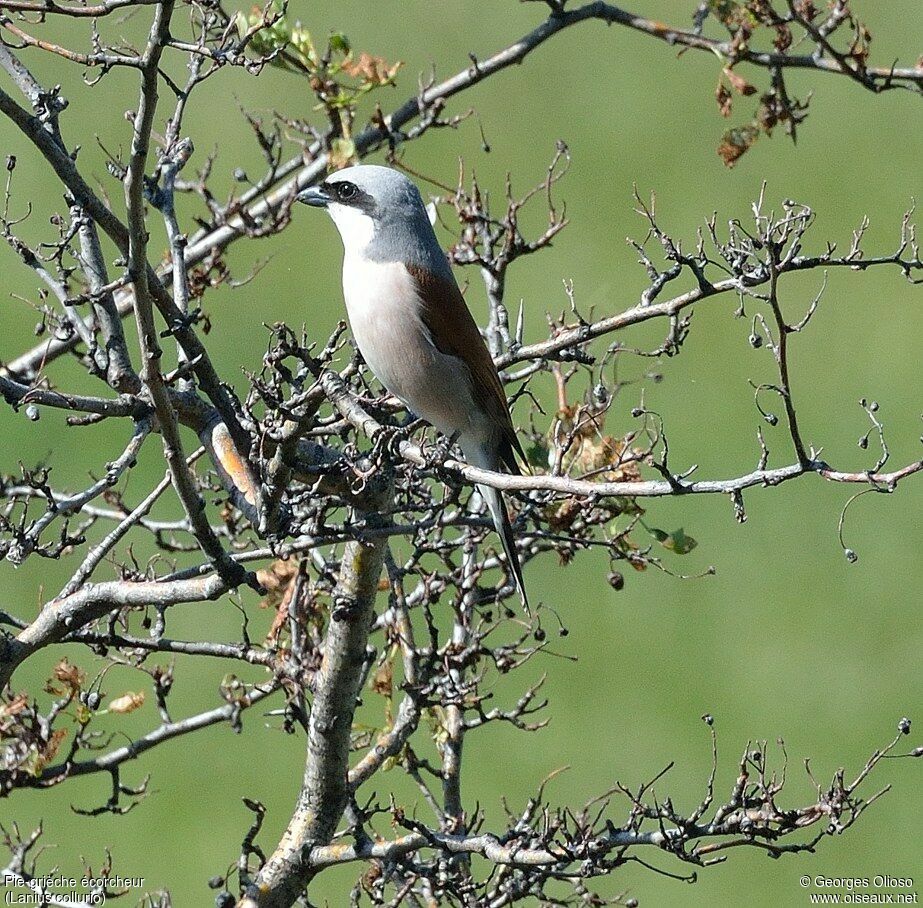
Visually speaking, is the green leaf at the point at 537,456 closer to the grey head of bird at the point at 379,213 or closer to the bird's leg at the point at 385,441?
the bird's leg at the point at 385,441

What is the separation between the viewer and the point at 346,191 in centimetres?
444

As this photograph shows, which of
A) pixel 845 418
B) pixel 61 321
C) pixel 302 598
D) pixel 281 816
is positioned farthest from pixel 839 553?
pixel 61 321

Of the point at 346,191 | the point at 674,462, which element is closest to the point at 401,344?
the point at 346,191

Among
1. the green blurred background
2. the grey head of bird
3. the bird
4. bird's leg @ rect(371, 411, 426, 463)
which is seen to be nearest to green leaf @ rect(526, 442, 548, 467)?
the bird

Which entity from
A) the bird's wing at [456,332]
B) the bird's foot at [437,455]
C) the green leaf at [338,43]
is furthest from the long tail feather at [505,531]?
the green leaf at [338,43]

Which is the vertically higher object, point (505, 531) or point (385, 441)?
point (505, 531)

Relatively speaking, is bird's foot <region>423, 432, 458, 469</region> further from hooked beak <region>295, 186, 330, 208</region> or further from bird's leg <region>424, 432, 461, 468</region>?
hooked beak <region>295, 186, 330, 208</region>

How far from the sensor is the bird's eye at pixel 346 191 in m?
4.42

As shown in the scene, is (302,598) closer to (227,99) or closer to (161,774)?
(161,774)

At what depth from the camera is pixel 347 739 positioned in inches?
133

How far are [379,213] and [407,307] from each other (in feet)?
1.02

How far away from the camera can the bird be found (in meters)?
4.47

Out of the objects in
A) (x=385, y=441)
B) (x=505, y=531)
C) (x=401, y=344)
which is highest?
(x=401, y=344)

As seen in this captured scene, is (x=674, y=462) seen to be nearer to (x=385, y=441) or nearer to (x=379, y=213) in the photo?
(x=379, y=213)
